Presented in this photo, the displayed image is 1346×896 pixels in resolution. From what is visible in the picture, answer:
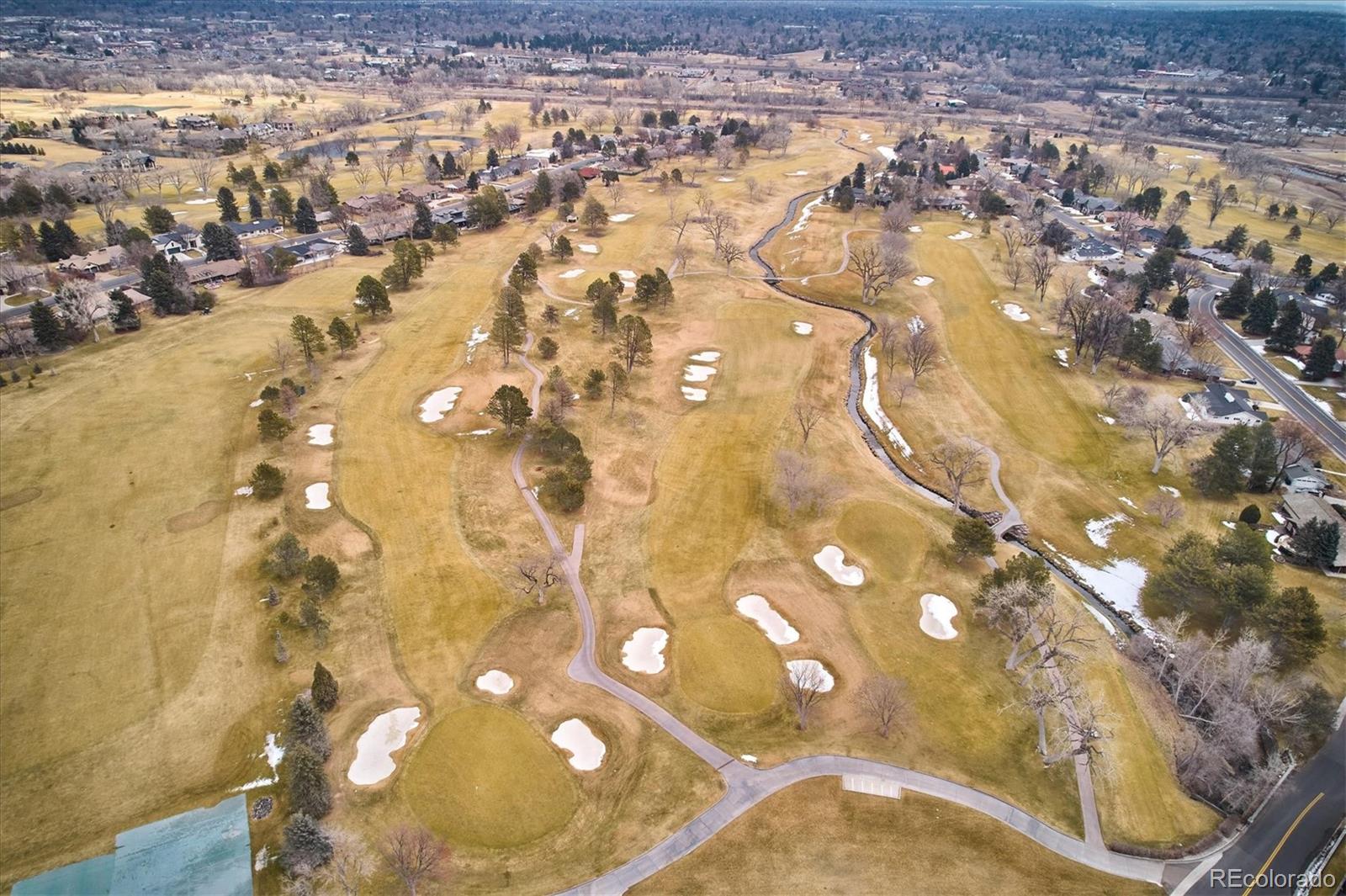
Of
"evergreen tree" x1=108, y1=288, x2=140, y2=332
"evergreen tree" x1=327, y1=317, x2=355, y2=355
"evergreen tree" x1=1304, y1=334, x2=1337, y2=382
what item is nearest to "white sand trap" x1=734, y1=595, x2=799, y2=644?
"evergreen tree" x1=327, y1=317, x2=355, y2=355

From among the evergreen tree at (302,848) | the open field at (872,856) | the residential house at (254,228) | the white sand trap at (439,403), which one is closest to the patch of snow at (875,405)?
the open field at (872,856)

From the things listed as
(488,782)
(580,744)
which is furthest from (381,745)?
(580,744)

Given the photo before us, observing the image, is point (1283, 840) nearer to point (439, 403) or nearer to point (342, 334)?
point (439, 403)

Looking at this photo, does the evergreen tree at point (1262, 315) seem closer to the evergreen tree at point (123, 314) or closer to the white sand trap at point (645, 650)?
the white sand trap at point (645, 650)

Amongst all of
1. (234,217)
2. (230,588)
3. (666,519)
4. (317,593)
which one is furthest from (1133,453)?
(234,217)

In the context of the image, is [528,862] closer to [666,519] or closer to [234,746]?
[234,746]

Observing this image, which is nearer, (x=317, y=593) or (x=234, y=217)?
(x=317, y=593)

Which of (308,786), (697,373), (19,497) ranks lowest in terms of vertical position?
(308,786)
